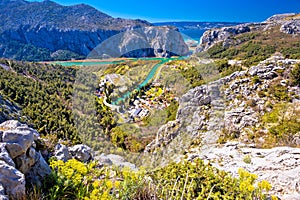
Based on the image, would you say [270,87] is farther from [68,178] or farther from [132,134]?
[68,178]

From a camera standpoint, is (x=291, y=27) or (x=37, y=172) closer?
(x=37, y=172)

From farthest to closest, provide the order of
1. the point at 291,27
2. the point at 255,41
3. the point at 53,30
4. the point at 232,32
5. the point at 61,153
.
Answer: the point at 53,30 < the point at 232,32 < the point at 291,27 < the point at 255,41 < the point at 61,153

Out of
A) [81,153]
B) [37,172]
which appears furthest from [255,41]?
[37,172]

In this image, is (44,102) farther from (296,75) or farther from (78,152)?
(296,75)

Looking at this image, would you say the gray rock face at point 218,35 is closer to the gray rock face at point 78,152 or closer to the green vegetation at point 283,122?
the green vegetation at point 283,122

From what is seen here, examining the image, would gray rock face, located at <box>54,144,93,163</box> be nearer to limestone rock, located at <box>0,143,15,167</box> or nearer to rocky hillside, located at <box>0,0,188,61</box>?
limestone rock, located at <box>0,143,15,167</box>

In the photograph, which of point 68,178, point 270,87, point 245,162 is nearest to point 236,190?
point 245,162
